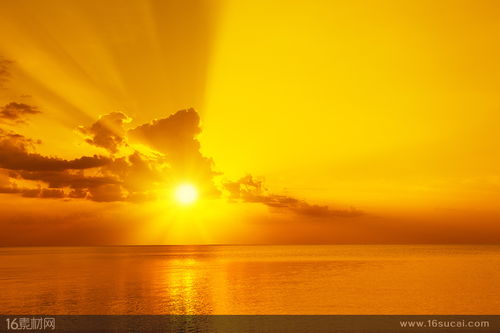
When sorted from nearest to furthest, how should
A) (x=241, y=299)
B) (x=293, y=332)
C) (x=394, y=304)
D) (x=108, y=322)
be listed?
(x=293, y=332) → (x=108, y=322) → (x=394, y=304) → (x=241, y=299)

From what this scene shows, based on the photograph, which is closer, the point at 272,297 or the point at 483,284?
the point at 272,297

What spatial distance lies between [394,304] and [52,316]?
3833 centimetres

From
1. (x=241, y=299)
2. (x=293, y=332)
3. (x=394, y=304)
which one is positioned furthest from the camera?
(x=241, y=299)

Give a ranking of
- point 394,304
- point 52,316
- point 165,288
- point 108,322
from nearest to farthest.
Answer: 1. point 108,322
2. point 52,316
3. point 394,304
4. point 165,288

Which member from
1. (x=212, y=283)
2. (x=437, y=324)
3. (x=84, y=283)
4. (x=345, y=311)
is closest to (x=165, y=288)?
(x=212, y=283)

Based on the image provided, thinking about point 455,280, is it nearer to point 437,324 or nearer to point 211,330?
point 437,324

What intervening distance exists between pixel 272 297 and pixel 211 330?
22.1 meters

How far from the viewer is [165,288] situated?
7756cm

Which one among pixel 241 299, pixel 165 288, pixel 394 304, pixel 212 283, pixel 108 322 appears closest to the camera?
pixel 108 322

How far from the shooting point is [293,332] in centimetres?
4319

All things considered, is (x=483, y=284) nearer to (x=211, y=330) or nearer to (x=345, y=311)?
(x=345, y=311)

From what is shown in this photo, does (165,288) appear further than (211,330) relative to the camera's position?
Yes

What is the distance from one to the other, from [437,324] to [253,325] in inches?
671

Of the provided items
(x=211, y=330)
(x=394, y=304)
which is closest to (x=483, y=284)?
(x=394, y=304)
